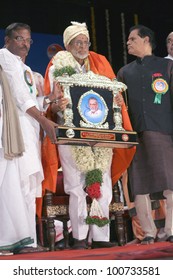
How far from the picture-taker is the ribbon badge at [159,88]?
5.80m

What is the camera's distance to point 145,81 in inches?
230

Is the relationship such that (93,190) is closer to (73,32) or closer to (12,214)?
(12,214)

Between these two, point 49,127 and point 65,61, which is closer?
point 49,127

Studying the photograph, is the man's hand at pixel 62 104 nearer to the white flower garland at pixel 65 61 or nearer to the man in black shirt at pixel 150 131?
the white flower garland at pixel 65 61

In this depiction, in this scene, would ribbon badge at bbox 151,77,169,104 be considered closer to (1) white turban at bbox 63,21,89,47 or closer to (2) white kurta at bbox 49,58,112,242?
(1) white turban at bbox 63,21,89,47

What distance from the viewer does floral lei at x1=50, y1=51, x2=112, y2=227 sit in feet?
17.9

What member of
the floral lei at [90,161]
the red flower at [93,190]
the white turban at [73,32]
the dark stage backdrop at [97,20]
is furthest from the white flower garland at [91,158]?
the dark stage backdrop at [97,20]

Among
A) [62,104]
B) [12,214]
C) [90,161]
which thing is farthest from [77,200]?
[62,104]

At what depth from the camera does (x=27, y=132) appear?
5.38 meters

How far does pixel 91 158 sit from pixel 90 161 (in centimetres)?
3

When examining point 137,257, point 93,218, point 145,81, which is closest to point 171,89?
point 145,81

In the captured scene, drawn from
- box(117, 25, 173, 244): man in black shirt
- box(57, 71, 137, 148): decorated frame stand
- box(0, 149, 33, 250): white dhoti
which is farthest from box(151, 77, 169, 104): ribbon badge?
box(0, 149, 33, 250): white dhoti

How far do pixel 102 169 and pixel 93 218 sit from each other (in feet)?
1.37

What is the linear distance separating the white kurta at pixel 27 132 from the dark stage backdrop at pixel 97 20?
10.1 feet
